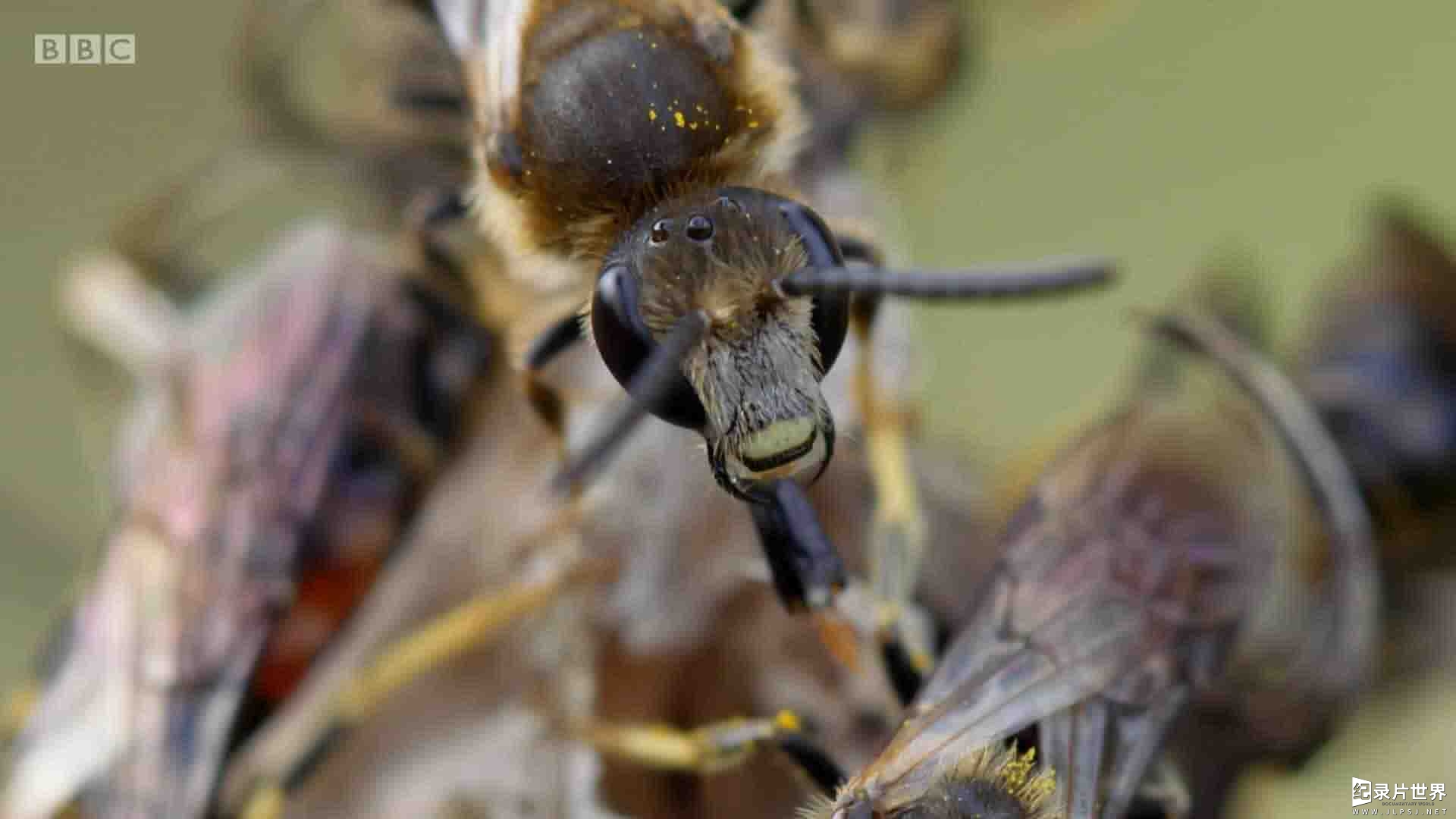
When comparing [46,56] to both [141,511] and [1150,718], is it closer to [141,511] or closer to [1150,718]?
[141,511]

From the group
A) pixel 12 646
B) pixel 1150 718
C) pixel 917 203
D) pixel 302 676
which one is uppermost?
pixel 917 203

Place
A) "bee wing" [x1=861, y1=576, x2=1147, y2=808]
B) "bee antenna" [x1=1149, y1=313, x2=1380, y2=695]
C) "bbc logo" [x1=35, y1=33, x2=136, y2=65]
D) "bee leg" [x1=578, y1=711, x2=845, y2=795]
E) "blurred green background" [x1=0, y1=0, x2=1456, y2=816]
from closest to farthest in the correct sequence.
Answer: "bee wing" [x1=861, y1=576, x2=1147, y2=808]
"bee leg" [x1=578, y1=711, x2=845, y2=795]
"bee antenna" [x1=1149, y1=313, x2=1380, y2=695]
"bbc logo" [x1=35, y1=33, x2=136, y2=65]
"blurred green background" [x1=0, y1=0, x2=1456, y2=816]

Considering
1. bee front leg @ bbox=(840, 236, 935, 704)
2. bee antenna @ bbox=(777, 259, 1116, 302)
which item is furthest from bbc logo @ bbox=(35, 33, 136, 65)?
bee antenna @ bbox=(777, 259, 1116, 302)

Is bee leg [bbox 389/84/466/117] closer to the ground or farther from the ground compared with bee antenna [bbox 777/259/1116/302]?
farther from the ground

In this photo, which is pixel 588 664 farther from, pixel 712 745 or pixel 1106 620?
pixel 1106 620

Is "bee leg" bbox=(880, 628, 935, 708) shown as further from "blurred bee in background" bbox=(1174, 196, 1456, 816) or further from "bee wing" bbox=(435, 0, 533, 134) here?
"bee wing" bbox=(435, 0, 533, 134)

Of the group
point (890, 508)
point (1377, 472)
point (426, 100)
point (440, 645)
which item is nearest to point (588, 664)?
point (440, 645)

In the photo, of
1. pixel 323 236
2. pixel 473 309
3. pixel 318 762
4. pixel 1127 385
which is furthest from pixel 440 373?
pixel 1127 385
